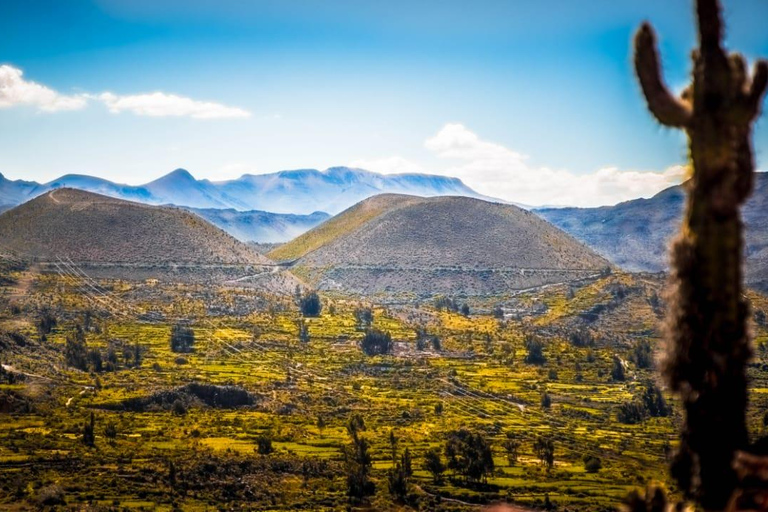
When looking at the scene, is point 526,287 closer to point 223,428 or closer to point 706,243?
point 223,428

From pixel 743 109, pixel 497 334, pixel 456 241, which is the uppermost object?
pixel 456 241

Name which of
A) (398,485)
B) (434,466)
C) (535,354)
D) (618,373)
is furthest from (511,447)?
(535,354)

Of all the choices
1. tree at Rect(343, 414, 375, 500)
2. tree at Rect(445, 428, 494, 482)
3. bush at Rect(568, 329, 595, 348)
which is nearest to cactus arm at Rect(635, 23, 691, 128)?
tree at Rect(343, 414, 375, 500)

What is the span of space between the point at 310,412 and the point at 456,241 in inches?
4751

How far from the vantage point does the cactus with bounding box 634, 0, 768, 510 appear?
8.33 meters

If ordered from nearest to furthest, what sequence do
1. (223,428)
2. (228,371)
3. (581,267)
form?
(223,428) → (228,371) → (581,267)

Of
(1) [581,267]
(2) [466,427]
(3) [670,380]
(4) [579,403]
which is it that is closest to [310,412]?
(2) [466,427]

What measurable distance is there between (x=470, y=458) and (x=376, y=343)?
53975 mm

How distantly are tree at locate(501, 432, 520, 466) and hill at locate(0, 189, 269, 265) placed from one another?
348 ft

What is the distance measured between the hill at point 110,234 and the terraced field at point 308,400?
14957mm

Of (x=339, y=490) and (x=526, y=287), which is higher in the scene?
(x=526, y=287)

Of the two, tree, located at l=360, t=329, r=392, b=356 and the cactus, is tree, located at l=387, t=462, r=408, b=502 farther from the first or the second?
tree, located at l=360, t=329, r=392, b=356

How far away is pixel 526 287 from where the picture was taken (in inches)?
6526

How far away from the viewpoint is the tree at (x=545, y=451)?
2222 inches
